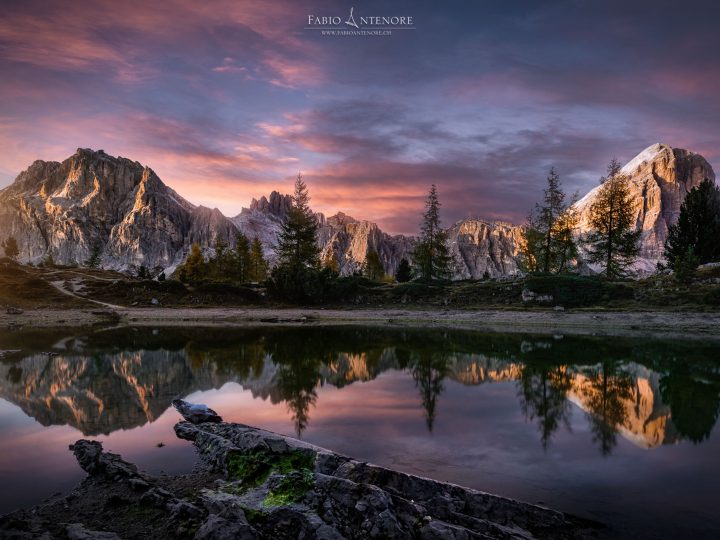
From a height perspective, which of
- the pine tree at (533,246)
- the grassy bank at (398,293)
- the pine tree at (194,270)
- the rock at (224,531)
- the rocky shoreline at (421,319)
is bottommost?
the rocky shoreline at (421,319)

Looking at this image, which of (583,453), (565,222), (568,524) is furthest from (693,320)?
(568,524)

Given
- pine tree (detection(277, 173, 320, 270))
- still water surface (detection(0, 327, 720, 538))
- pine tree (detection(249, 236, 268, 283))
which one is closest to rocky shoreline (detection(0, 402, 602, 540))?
still water surface (detection(0, 327, 720, 538))

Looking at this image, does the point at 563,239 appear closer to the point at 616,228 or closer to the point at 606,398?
the point at 616,228

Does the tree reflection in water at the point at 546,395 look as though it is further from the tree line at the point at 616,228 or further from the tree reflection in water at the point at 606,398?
the tree line at the point at 616,228

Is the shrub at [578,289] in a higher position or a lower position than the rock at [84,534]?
higher

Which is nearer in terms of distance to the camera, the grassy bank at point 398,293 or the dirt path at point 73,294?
the grassy bank at point 398,293

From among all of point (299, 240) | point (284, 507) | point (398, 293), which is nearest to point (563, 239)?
point (398, 293)

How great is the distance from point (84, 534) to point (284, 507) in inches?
124

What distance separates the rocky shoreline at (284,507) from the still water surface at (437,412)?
3.42 ft

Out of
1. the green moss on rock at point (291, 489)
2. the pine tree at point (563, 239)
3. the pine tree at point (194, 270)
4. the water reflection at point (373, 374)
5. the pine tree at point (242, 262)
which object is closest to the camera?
the green moss on rock at point (291, 489)

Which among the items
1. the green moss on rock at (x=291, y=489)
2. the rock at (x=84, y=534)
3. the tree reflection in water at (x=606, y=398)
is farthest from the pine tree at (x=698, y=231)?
the rock at (x=84, y=534)

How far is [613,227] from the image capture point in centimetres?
6725

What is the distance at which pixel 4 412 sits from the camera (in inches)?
576

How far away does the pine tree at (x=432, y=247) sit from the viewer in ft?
260
